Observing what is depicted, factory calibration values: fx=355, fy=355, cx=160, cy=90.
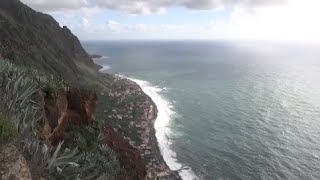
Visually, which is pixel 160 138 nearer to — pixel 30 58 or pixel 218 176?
pixel 218 176

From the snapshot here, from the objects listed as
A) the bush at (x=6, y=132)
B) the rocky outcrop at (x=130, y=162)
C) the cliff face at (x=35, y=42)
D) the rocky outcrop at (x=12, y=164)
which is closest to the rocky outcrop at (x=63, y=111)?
the rocky outcrop at (x=130, y=162)

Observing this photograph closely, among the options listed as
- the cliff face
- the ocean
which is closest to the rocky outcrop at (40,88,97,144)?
the ocean

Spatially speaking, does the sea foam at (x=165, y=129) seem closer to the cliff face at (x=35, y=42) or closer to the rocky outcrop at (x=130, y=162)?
the rocky outcrop at (x=130, y=162)

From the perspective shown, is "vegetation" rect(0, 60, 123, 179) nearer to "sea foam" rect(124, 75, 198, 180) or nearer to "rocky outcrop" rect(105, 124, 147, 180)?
"rocky outcrop" rect(105, 124, 147, 180)

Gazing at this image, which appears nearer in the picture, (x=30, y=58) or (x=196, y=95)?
(x=30, y=58)

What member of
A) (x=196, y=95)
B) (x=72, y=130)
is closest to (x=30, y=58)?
(x=196, y=95)

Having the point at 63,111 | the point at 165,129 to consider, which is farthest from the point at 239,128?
the point at 63,111
